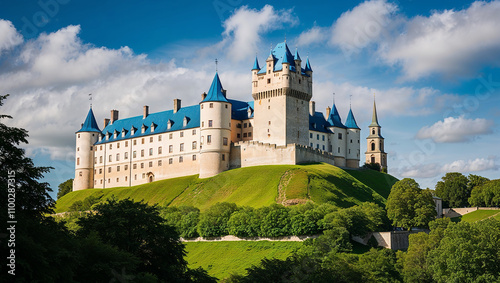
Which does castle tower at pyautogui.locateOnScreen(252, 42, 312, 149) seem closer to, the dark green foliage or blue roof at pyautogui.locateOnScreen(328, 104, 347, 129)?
blue roof at pyautogui.locateOnScreen(328, 104, 347, 129)

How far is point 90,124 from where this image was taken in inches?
5428

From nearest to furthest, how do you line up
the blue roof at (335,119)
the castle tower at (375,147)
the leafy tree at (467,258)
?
the leafy tree at (467,258) → the blue roof at (335,119) → the castle tower at (375,147)

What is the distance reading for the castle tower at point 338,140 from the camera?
412 ft

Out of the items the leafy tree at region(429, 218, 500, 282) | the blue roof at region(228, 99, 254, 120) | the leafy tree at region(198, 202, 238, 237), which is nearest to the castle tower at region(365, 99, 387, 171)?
the blue roof at region(228, 99, 254, 120)

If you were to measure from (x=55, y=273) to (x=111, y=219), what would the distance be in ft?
49.1

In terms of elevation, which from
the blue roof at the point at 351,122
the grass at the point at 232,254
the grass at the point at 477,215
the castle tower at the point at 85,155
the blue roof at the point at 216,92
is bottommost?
the grass at the point at 232,254

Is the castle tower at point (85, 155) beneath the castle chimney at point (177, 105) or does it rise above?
beneath

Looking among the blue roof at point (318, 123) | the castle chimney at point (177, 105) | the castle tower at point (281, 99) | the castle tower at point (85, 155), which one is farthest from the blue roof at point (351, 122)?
the castle tower at point (85, 155)

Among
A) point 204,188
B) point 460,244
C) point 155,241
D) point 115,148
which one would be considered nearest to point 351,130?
point 204,188

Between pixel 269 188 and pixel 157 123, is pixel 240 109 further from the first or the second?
pixel 269 188

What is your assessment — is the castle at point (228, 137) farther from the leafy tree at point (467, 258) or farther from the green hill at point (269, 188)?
the leafy tree at point (467, 258)

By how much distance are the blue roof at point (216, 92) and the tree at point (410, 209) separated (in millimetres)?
37772

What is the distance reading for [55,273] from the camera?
2800 cm

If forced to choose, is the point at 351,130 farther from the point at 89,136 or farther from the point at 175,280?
the point at 175,280
